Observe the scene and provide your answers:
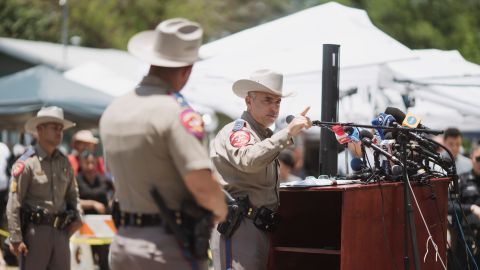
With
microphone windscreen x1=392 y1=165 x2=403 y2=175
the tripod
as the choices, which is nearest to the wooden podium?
microphone windscreen x1=392 y1=165 x2=403 y2=175

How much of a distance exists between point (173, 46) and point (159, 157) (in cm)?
63

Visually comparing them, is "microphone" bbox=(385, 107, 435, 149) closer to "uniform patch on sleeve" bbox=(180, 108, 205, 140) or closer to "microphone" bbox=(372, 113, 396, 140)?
"microphone" bbox=(372, 113, 396, 140)

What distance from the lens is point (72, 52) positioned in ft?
106

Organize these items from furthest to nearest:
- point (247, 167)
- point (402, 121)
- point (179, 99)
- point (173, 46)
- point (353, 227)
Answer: point (402, 121)
point (247, 167)
point (353, 227)
point (173, 46)
point (179, 99)

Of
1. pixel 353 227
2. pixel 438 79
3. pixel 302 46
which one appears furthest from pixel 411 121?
pixel 438 79

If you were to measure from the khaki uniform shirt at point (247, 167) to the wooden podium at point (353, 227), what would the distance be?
6.3 inches

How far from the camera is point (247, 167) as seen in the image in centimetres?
650

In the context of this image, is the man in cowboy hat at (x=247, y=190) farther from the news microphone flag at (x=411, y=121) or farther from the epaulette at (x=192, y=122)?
the epaulette at (x=192, y=122)

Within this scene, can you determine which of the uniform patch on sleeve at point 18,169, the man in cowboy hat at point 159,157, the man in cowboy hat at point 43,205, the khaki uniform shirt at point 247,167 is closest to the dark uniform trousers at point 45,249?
the man in cowboy hat at point 43,205

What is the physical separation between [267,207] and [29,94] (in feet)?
34.4

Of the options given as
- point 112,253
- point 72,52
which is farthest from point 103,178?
point 72,52

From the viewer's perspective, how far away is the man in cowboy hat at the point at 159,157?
4949 mm

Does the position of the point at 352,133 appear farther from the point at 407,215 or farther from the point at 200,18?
the point at 200,18

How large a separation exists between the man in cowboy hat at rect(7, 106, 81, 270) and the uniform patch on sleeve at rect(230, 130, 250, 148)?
3224 mm
